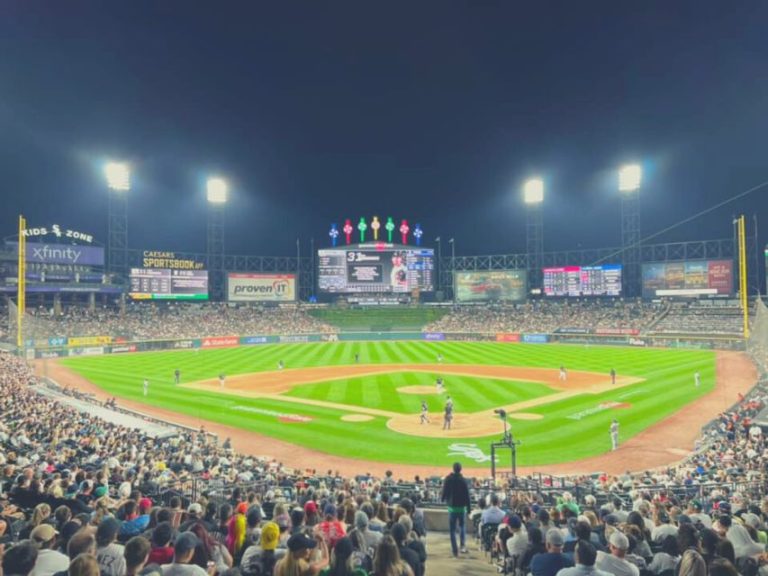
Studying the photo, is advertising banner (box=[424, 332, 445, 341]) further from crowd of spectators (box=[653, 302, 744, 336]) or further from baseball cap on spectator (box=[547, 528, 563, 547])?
baseball cap on spectator (box=[547, 528, 563, 547])

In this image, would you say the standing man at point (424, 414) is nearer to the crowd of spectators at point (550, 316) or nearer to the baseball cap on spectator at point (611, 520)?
the baseball cap on spectator at point (611, 520)

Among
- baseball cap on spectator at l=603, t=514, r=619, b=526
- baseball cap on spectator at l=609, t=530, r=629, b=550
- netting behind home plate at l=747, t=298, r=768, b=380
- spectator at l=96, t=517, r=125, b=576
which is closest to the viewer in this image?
spectator at l=96, t=517, r=125, b=576

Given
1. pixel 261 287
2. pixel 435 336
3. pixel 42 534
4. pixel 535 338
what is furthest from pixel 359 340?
pixel 42 534

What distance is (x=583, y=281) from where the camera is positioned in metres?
82.5

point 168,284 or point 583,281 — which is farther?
point 583,281

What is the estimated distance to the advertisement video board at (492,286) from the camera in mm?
87875

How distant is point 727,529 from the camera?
281 inches

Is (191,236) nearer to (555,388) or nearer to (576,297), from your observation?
(576,297)

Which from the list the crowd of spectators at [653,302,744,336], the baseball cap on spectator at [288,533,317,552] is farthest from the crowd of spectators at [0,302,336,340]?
the baseball cap on spectator at [288,533,317,552]

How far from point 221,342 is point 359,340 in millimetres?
21180

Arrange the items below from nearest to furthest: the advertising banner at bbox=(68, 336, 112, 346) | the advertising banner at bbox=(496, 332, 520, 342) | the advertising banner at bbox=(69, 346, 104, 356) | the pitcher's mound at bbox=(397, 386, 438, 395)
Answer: the pitcher's mound at bbox=(397, 386, 438, 395), the advertising banner at bbox=(69, 346, 104, 356), the advertising banner at bbox=(68, 336, 112, 346), the advertising banner at bbox=(496, 332, 520, 342)

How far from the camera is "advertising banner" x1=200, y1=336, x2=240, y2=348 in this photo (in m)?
70.4

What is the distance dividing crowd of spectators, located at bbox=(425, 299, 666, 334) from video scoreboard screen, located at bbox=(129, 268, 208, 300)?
38.6 m

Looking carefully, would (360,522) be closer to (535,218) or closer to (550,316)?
(550,316)
